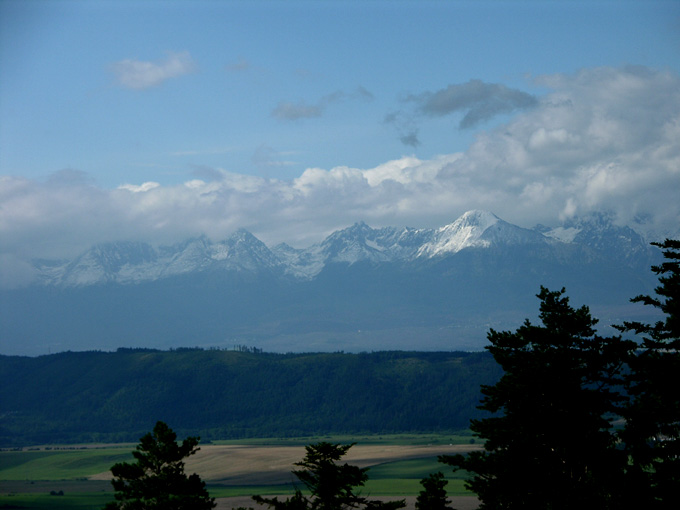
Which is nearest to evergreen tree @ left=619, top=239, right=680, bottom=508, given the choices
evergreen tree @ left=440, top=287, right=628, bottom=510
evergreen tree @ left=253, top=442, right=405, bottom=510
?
evergreen tree @ left=440, top=287, right=628, bottom=510

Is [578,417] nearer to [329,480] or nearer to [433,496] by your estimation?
[329,480]

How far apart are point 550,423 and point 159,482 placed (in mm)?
16885

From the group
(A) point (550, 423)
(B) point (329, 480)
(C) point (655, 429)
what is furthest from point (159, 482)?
(C) point (655, 429)

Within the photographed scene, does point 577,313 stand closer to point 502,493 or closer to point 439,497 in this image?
point 502,493

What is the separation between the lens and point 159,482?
130 ft

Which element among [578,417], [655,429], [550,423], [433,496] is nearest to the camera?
[655,429]

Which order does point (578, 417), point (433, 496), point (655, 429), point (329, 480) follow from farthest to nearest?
1. point (433, 496)
2. point (578, 417)
3. point (329, 480)
4. point (655, 429)

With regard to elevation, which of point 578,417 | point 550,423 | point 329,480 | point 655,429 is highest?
point 578,417

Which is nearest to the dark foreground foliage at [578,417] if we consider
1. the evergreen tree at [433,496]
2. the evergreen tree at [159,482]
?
the evergreen tree at [159,482]

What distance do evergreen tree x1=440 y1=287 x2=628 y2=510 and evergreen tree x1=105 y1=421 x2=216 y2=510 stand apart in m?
11.0

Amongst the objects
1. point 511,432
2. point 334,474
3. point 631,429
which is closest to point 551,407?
point 511,432

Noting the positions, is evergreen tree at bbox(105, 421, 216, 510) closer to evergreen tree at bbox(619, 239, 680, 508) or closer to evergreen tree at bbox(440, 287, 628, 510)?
evergreen tree at bbox(440, 287, 628, 510)

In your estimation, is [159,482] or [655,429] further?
[159,482]

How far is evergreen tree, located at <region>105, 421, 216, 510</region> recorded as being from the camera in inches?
1517
